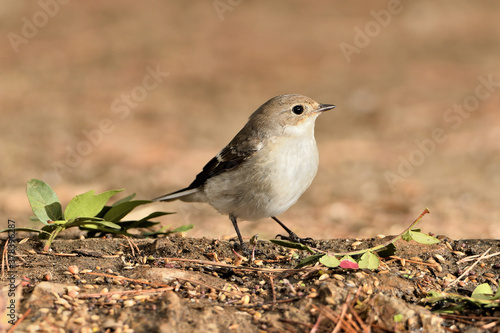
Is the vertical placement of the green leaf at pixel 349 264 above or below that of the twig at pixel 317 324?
above

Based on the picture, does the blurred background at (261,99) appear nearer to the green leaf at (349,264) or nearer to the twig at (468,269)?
the twig at (468,269)

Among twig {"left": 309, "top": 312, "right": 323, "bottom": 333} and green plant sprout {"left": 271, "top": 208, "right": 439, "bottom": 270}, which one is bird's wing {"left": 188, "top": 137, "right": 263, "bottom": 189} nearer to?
green plant sprout {"left": 271, "top": 208, "right": 439, "bottom": 270}

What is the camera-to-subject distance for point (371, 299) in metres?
3.25

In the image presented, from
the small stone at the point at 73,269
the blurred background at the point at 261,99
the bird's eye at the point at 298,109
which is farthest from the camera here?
the blurred background at the point at 261,99

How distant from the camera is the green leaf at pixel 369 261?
11.9 ft

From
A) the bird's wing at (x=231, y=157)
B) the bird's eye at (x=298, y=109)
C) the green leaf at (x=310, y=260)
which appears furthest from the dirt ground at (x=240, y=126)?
the bird's eye at (x=298, y=109)

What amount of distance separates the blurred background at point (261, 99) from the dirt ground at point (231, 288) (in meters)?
2.08

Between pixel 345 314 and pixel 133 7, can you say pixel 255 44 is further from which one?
pixel 345 314

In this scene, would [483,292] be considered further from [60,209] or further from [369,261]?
[60,209]

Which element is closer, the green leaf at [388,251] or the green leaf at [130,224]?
the green leaf at [388,251]

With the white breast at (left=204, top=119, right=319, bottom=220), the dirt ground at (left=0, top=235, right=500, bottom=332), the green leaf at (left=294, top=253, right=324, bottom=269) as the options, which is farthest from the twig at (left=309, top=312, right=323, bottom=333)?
the white breast at (left=204, top=119, right=319, bottom=220)

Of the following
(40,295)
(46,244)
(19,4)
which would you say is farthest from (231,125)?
(19,4)

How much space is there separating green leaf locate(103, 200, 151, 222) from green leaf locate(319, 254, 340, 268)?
5.48 feet

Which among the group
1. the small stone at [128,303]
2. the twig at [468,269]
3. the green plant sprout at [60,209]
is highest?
the green plant sprout at [60,209]
